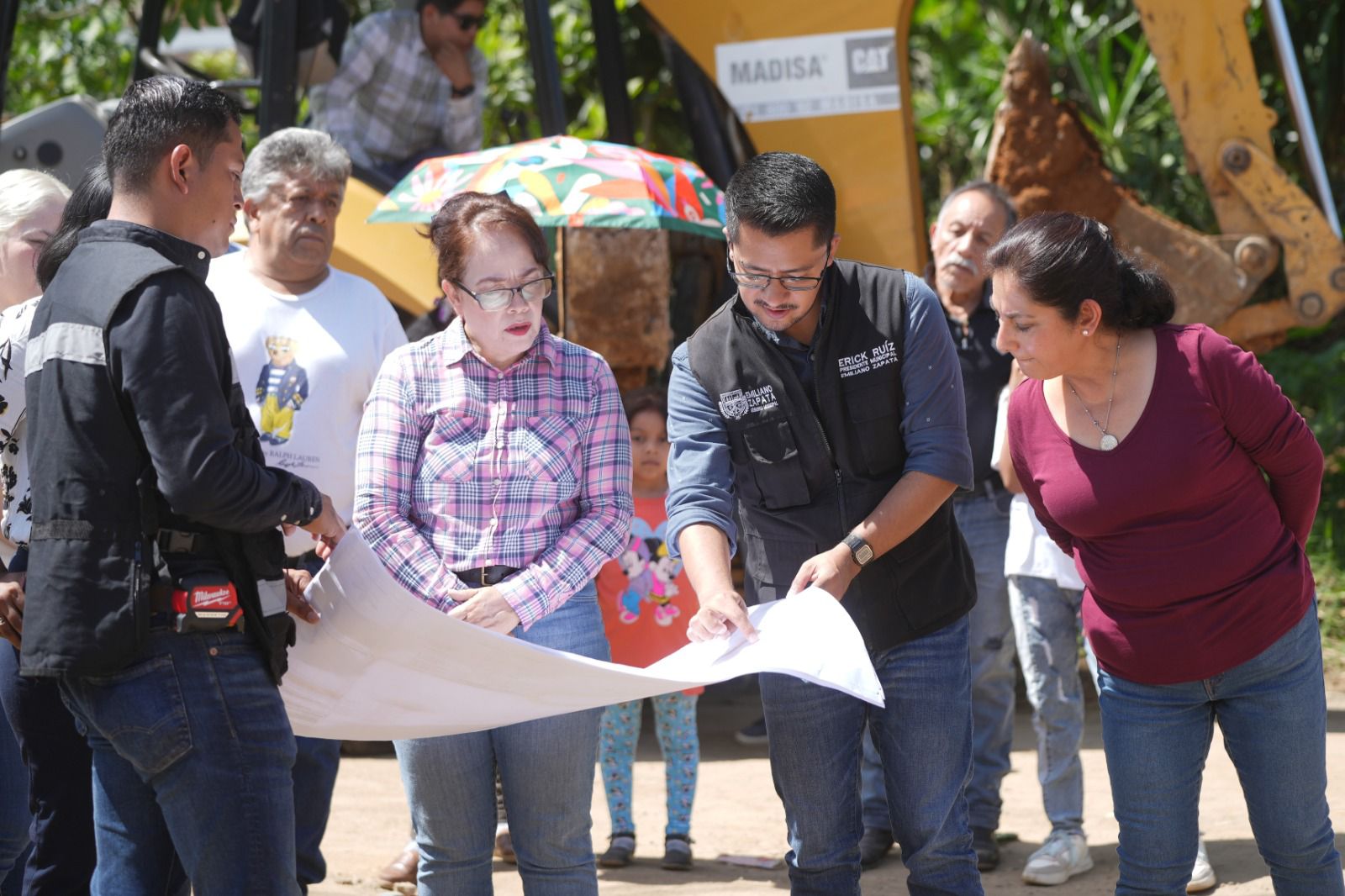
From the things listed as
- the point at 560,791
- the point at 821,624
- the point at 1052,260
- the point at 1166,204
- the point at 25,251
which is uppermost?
the point at 1166,204

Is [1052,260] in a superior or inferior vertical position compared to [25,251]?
inferior

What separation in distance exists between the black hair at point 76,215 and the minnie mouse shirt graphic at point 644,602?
2.30 meters

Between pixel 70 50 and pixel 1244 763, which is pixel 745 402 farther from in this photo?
pixel 70 50

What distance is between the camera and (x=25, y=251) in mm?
3566

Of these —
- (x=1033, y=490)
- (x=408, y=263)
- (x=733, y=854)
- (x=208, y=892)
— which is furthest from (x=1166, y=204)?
(x=208, y=892)

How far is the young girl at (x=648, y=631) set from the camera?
16.3 feet

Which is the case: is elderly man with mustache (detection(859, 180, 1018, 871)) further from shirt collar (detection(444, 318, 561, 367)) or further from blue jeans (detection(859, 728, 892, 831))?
shirt collar (detection(444, 318, 561, 367))

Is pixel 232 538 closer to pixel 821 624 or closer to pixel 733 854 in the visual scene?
pixel 821 624

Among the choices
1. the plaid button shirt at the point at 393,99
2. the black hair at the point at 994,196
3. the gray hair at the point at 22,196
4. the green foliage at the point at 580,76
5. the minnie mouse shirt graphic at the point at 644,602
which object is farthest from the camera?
the green foliage at the point at 580,76

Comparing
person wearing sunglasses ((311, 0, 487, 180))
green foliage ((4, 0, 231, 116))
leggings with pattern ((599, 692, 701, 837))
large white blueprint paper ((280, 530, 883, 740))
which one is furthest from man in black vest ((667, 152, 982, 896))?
green foliage ((4, 0, 231, 116))

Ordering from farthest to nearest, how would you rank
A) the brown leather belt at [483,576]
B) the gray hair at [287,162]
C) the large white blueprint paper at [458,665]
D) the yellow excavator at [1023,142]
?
the yellow excavator at [1023,142] → the gray hair at [287,162] → the brown leather belt at [483,576] → the large white blueprint paper at [458,665]

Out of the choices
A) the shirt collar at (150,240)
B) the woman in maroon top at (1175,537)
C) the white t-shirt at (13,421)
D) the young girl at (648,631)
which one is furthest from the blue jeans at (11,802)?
the woman in maroon top at (1175,537)

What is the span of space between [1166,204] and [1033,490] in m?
7.80

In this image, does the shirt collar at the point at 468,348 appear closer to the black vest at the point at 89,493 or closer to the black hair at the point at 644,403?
the black vest at the point at 89,493
